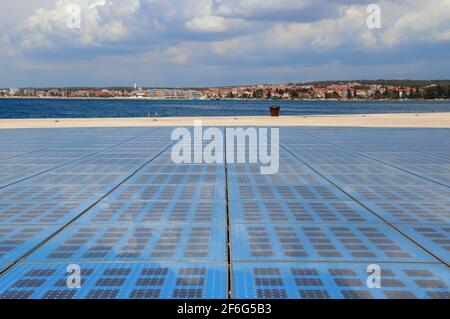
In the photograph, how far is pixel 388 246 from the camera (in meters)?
5.46

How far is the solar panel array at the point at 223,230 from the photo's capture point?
14.4 ft

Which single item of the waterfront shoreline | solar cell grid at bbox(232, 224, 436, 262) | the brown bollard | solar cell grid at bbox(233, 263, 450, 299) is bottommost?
solar cell grid at bbox(233, 263, 450, 299)

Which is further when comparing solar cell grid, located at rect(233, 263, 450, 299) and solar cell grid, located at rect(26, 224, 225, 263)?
solar cell grid, located at rect(26, 224, 225, 263)

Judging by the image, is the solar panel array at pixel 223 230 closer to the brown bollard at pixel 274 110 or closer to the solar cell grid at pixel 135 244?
the solar cell grid at pixel 135 244

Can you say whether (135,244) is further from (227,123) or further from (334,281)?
(227,123)

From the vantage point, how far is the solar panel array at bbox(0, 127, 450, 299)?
440cm

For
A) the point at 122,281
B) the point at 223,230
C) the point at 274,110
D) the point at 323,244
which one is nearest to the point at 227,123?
A: the point at 274,110

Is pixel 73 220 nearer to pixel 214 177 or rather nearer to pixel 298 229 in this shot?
pixel 298 229

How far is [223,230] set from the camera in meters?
6.09

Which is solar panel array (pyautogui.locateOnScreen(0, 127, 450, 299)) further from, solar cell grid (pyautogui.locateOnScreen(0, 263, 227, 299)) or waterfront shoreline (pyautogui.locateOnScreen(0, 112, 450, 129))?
waterfront shoreline (pyautogui.locateOnScreen(0, 112, 450, 129))

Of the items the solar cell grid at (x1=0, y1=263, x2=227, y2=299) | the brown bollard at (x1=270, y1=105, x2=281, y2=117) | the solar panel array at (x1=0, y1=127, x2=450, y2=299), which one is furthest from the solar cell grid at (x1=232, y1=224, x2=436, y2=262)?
the brown bollard at (x1=270, y1=105, x2=281, y2=117)

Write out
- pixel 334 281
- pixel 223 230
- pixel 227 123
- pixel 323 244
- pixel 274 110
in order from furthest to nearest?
pixel 274 110 → pixel 227 123 → pixel 223 230 → pixel 323 244 → pixel 334 281

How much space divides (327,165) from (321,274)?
7261 millimetres
